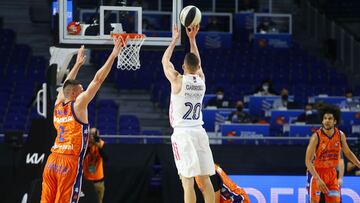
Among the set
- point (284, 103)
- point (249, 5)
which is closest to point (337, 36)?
point (249, 5)

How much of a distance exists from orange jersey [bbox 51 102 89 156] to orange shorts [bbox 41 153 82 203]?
11cm

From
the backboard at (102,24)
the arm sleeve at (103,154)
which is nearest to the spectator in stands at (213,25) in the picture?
the arm sleeve at (103,154)

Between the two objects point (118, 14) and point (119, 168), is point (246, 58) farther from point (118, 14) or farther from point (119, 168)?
point (118, 14)

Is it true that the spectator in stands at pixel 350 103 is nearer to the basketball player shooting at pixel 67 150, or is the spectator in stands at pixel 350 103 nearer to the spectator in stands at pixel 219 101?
the spectator in stands at pixel 219 101

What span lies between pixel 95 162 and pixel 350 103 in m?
8.45

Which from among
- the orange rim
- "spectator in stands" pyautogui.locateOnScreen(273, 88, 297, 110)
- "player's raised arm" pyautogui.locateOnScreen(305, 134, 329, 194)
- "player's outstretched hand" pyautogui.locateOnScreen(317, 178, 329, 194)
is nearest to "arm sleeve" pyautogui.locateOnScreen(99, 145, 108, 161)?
the orange rim

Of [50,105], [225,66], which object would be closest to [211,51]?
[225,66]

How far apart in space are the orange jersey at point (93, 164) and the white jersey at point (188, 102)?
5.45 meters

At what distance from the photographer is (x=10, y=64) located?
25531mm

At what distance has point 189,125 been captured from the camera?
40.6 feet

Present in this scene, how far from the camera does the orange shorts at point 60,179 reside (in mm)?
12219

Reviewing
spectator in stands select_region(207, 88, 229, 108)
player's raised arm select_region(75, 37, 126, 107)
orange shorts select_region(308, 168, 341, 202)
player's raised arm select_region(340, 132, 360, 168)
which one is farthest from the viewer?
spectator in stands select_region(207, 88, 229, 108)

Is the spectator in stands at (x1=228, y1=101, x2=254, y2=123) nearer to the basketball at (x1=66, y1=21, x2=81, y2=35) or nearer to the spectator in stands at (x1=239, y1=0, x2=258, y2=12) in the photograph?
the basketball at (x1=66, y1=21, x2=81, y2=35)

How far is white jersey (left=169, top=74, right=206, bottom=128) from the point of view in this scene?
12.3 metres
